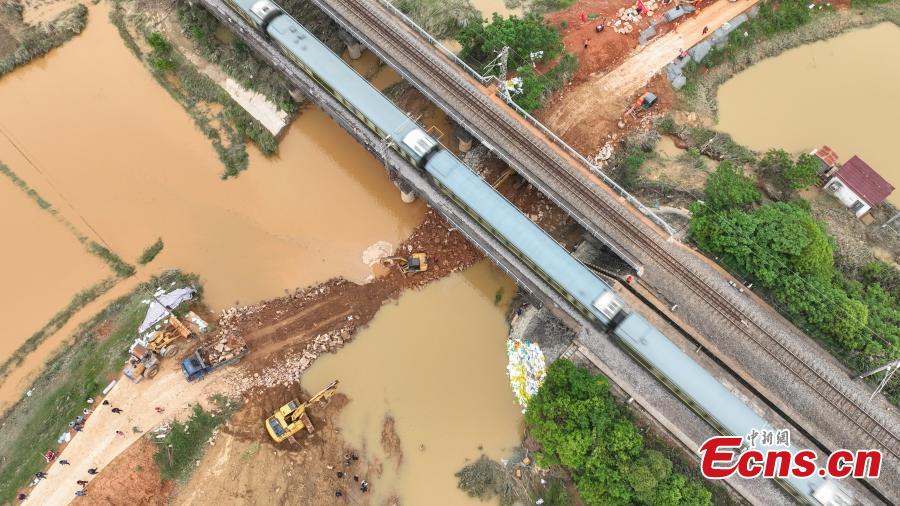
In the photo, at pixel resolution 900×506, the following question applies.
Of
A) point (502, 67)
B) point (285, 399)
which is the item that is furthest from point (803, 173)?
point (285, 399)

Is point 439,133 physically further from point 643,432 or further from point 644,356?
point 643,432

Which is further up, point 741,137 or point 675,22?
point 675,22

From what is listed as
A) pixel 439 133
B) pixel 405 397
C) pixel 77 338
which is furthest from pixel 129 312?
pixel 439 133

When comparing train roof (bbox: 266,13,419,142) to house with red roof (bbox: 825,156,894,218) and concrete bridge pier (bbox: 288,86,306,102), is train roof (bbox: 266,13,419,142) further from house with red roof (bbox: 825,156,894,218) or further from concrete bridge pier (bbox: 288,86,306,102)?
house with red roof (bbox: 825,156,894,218)
